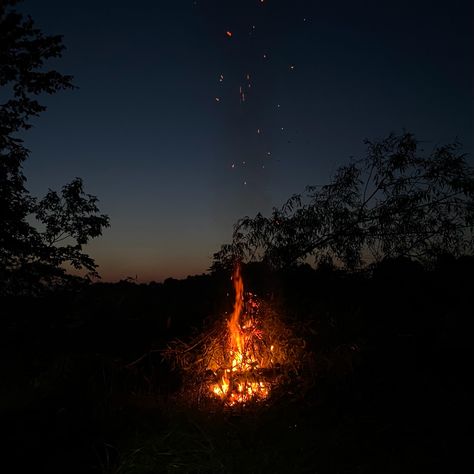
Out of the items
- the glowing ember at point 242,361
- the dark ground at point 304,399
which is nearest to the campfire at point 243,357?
the glowing ember at point 242,361

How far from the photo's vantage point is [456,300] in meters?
7.48

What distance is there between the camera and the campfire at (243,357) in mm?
5887

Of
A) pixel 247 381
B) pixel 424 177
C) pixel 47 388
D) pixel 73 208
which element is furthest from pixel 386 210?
pixel 73 208

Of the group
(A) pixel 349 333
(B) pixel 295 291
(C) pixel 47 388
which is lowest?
(C) pixel 47 388

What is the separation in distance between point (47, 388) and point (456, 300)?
6584mm

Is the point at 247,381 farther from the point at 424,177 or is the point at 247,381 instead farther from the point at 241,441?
the point at 424,177

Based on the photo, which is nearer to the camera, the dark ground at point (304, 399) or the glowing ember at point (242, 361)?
the dark ground at point (304, 399)

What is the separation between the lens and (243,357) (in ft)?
20.2

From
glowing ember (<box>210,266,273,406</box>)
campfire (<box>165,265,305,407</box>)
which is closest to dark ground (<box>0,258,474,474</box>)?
campfire (<box>165,265,305,407</box>)

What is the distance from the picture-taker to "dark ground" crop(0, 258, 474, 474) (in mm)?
4137

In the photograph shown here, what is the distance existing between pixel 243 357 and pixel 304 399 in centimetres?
111

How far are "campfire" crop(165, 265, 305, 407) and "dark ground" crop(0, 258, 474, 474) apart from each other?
0.30 metres

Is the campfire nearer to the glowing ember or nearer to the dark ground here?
the glowing ember

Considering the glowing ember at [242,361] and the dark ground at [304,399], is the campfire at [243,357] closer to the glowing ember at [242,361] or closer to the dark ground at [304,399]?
the glowing ember at [242,361]
